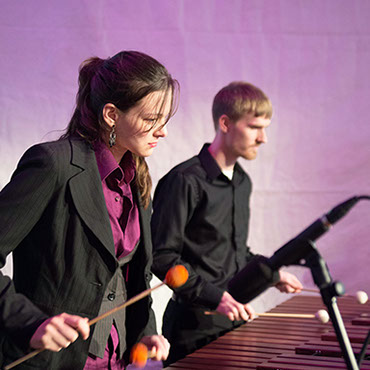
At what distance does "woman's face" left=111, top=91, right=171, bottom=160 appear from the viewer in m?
1.68

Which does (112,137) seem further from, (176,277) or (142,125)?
(176,277)

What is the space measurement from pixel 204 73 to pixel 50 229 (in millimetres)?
2522

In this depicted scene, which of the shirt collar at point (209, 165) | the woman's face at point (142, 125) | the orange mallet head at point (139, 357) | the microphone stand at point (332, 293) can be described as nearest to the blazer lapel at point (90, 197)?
the woman's face at point (142, 125)

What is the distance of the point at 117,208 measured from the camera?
1.74 m

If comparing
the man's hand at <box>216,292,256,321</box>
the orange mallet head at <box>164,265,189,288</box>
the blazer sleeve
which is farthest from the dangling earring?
the man's hand at <box>216,292,256,321</box>

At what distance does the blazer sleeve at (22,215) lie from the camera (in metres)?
1.40

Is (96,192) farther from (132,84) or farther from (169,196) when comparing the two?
(169,196)

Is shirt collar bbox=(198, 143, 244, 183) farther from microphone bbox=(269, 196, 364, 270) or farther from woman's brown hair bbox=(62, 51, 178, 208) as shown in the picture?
microphone bbox=(269, 196, 364, 270)

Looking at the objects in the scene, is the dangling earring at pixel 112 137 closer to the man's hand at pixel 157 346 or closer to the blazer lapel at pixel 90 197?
the blazer lapel at pixel 90 197

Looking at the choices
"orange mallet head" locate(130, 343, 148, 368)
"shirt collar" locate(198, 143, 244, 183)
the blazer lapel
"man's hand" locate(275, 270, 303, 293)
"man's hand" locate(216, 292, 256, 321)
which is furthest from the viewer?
"shirt collar" locate(198, 143, 244, 183)

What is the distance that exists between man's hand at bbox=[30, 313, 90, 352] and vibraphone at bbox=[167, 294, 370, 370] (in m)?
0.54

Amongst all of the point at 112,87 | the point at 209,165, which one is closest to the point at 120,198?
the point at 112,87

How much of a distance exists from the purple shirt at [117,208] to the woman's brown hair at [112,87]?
7 centimetres

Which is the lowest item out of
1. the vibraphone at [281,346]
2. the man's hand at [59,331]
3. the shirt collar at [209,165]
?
the vibraphone at [281,346]
